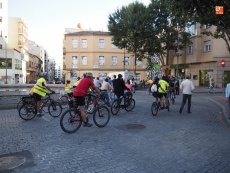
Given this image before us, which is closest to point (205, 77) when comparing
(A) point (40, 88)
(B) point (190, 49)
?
(B) point (190, 49)

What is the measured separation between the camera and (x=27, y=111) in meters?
9.20

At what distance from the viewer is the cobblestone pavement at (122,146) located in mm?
4496

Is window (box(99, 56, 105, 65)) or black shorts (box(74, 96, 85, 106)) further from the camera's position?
window (box(99, 56, 105, 65))

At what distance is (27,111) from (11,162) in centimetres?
474

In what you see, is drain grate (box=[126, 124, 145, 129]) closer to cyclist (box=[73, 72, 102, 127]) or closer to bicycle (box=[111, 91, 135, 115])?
cyclist (box=[73, 72, 102, 127])

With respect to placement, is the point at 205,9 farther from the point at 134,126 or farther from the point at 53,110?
the point at 53,110

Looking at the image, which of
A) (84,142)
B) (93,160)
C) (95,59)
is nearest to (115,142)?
(84,142)

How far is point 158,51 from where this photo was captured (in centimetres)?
3159

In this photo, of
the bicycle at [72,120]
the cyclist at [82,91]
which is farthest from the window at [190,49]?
the cyclist at [82,91]

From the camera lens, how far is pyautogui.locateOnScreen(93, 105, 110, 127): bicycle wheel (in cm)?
800

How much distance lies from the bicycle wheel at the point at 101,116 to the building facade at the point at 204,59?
23159 millimetres

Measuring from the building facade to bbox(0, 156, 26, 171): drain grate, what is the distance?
27.0 meters

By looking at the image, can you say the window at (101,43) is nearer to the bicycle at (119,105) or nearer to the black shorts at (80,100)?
the bicycle at (119,105)

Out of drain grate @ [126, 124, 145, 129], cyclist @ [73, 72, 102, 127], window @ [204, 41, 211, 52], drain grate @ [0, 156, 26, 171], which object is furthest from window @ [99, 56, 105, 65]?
drain grate @ [0, 156, 26, 171]
